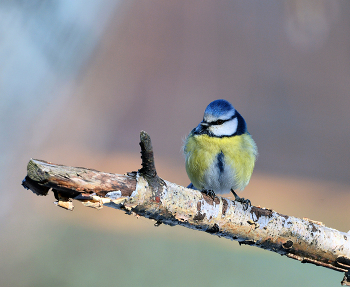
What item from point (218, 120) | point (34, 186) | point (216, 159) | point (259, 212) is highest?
point (218, 120)

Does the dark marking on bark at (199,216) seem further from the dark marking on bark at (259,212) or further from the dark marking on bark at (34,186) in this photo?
the dark marking on bark at (34,186)

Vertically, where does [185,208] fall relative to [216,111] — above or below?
below

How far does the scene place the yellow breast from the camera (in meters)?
0.90

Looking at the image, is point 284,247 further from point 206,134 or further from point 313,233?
point 206,134

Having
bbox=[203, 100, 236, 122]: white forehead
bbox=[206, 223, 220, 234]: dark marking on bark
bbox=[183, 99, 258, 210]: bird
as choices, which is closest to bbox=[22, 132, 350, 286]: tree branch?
bbox=[206, 223, 220, 234]: dark marking on bark

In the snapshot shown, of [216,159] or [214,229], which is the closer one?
[214,229]

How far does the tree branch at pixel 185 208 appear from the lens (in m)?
0.51

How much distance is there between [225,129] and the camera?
0.91 m

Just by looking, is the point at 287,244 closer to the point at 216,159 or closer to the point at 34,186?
the point at 216,159

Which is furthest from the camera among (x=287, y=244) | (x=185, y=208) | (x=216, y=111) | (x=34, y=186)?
(x=216, y=111)

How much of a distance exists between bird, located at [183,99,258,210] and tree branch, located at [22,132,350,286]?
5.7 inches

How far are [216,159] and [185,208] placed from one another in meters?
0.27

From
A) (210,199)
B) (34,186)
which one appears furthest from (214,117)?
(34,186)

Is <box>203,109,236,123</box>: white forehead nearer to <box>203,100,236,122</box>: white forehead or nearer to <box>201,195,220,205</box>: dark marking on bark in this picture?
<box>203,100,236,122</box>: white forehead
